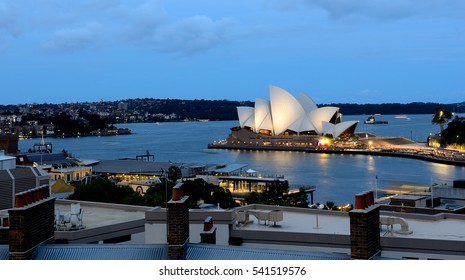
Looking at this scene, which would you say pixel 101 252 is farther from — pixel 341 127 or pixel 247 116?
pixel 247 116

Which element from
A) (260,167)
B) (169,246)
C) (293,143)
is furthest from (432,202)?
(293,143)

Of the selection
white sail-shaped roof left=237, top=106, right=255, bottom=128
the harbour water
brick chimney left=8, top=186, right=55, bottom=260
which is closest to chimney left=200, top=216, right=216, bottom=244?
brick chimney left=8, top=186, right=55, bottom=260

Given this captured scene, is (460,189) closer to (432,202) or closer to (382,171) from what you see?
(432,202)

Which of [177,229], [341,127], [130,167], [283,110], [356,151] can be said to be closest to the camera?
[177,229]

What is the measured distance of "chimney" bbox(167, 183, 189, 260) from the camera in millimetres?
4621

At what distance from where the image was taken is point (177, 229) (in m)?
4.63

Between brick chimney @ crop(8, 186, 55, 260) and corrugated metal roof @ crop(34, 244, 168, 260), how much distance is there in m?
0.11

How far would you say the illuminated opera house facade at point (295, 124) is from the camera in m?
68.8

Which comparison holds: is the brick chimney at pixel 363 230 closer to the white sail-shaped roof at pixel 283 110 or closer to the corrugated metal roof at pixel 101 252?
the corrugated metal roof at pixel 101 252

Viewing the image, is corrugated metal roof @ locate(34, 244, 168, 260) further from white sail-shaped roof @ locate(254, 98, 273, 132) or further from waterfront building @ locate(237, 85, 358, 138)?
white sail-shaped roof @ locate(254, 98, 273, 132)

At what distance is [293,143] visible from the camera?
229 ft

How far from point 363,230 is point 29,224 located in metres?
2.44

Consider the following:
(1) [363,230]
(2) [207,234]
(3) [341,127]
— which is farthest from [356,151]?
(1) [363,230]

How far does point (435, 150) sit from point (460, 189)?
121 ft
